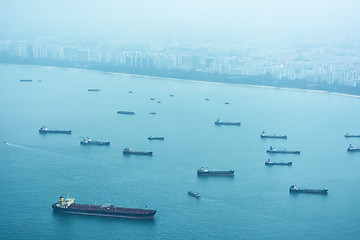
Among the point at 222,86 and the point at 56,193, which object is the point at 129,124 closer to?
the point at 56,193

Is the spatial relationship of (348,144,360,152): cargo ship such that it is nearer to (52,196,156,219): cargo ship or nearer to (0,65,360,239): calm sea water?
(0,65,360,239): calm sea water

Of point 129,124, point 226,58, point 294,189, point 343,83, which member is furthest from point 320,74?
point 294,189

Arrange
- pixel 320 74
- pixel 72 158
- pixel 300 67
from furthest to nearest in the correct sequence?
pixel 300 67
pixel 320 74
pixel 72 158

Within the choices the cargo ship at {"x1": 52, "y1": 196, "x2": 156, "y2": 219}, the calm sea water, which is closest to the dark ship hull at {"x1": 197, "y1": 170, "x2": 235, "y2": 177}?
the calm sea water

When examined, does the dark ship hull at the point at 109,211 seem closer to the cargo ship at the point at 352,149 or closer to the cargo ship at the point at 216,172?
the cargo ship at the point at 216,172

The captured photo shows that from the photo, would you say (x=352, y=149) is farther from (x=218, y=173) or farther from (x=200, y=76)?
(x=200, y=76)

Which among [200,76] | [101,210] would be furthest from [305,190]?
[200,76]
